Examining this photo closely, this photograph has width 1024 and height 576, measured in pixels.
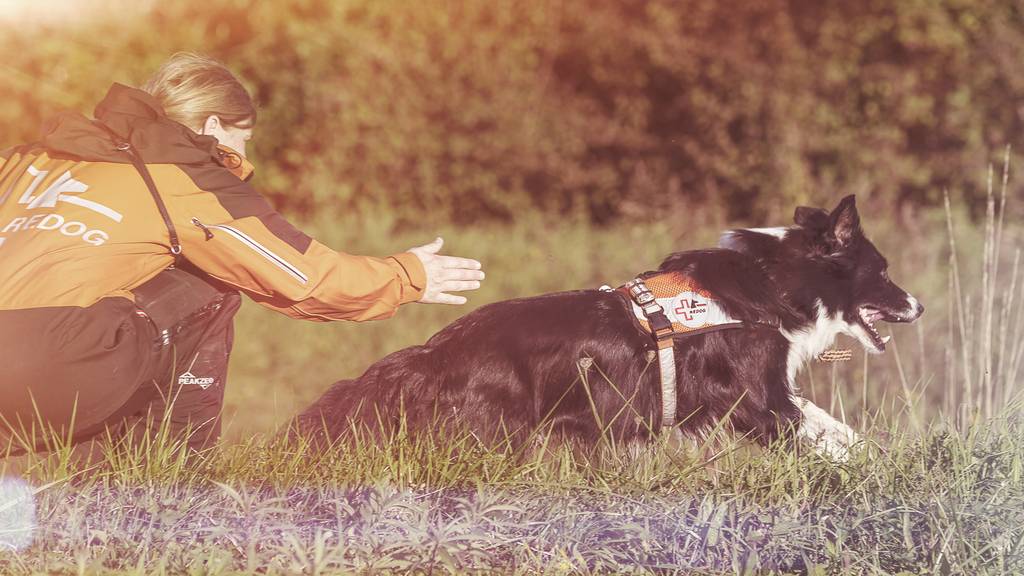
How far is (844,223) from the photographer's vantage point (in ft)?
13.6

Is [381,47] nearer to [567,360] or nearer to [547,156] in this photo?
[547,156]

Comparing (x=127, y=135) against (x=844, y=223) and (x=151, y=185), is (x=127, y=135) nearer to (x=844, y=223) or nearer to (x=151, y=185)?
(x=151, y=185)

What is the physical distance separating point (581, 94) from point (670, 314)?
7.30m

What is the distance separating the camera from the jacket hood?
10.8 feet

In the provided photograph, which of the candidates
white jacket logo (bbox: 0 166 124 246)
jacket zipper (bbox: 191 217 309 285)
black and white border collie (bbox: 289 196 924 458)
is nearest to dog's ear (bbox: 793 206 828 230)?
black and white border collie (bbox: 289 196 924 458)

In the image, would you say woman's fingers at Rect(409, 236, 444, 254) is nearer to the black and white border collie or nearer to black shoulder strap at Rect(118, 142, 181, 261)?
the black and white border collie

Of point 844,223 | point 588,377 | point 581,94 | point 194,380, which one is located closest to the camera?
point 194,380

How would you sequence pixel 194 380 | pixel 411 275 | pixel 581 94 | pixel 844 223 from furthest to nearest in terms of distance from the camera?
1. pixel 581 94
2. pixel 844 223
3. pixel 194 380
4. pixel 411 275

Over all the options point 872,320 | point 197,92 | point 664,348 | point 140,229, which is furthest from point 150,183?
point 872,320

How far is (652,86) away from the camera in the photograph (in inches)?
431

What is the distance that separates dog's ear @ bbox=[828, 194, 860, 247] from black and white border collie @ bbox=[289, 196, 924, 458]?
0.06 feet

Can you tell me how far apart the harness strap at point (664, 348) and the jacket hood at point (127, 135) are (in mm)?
1465

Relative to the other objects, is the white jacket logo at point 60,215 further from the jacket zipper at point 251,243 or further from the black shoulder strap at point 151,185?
the jacket zipper at point 251,243

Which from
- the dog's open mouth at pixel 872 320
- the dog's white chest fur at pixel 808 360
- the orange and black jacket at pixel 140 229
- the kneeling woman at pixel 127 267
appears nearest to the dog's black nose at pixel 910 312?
the dog's open mouth at pixel 872 320
